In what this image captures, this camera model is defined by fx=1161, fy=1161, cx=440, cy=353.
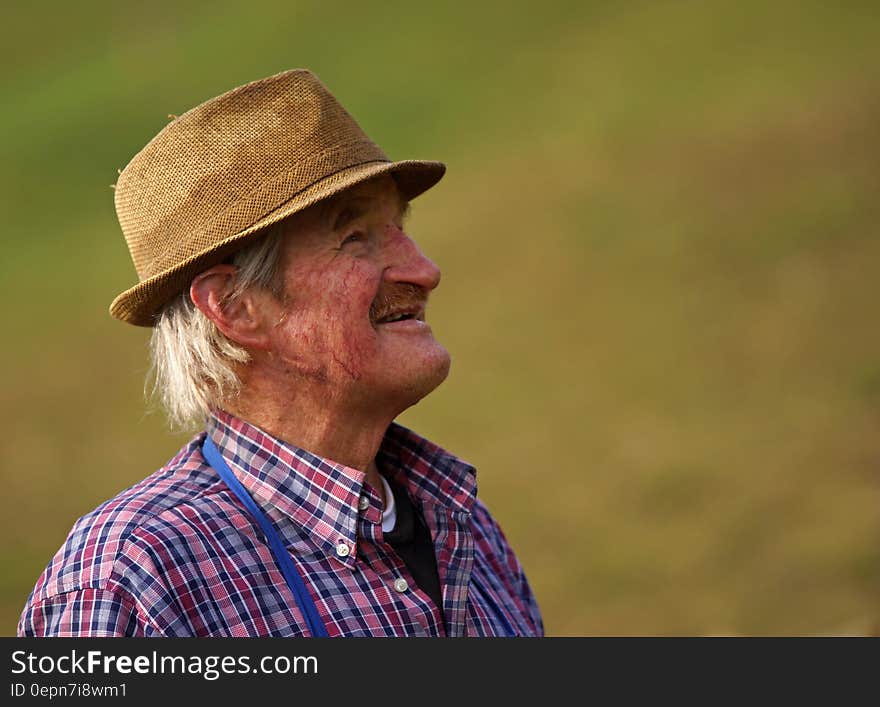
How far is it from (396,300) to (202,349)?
1.30ft

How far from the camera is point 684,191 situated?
8.70 m

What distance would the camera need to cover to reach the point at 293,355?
88.4 inches

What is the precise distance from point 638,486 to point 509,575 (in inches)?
175

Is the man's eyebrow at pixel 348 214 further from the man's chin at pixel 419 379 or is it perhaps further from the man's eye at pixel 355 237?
the man's chin at pixel 419 379

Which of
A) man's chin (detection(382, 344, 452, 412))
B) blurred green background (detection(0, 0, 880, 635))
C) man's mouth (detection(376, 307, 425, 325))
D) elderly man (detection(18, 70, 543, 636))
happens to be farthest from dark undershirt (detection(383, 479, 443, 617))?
blurred green background (detection(0, 0, 880, 635))

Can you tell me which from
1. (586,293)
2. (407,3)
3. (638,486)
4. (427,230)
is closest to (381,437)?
(638,486)

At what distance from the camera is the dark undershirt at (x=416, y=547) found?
88.0 inches

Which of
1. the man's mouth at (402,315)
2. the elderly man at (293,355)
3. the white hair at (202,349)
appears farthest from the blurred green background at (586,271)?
the man's mouth at (402,315)

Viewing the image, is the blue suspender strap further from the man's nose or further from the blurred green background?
the blurred green background

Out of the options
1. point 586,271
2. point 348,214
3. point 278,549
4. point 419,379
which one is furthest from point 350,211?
point 586,271

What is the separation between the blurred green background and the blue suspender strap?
12.0 ft

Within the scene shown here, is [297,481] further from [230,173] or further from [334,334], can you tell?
[230,173]

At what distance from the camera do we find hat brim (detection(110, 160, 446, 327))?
7.09 feet

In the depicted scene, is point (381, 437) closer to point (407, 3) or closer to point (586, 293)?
point (586, 293)
